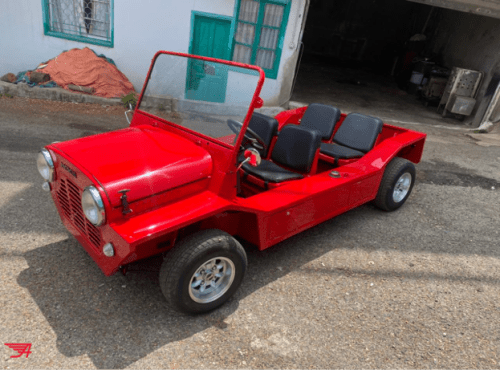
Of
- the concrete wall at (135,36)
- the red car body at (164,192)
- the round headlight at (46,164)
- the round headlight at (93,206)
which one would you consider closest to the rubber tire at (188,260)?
the red car body at (164,192)

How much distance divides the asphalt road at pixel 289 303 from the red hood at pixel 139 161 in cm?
95

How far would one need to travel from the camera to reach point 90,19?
829 centimetres

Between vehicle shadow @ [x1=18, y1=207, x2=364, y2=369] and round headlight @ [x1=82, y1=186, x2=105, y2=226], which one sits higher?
round headlight @ [x1=82, y1=186, x2=105, y2=226]

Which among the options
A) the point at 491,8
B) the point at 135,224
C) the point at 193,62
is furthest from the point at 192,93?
the point at 491,8

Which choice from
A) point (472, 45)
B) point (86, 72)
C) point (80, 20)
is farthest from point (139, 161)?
point (472, 45)

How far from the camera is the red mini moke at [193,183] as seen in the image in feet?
8.45

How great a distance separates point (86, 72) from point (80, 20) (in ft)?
4.07

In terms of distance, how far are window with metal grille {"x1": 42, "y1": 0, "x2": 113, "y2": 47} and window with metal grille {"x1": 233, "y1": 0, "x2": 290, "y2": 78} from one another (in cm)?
270

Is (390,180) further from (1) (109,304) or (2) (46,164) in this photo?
(2) (46,164)

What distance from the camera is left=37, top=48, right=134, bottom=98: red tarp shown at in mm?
8008

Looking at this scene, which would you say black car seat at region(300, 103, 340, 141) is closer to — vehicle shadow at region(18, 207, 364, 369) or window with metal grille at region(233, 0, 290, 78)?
vehicle shadow at region(18, 207, 364, 369)

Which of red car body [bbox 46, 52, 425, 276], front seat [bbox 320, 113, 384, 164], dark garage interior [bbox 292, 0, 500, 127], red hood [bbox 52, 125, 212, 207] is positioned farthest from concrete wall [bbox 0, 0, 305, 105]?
red hood [bbox 52, 125, 212, 207]

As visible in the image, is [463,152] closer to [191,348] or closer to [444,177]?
[444,177]

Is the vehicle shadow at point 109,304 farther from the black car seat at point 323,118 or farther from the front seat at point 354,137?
the black car seat at point 323,118
